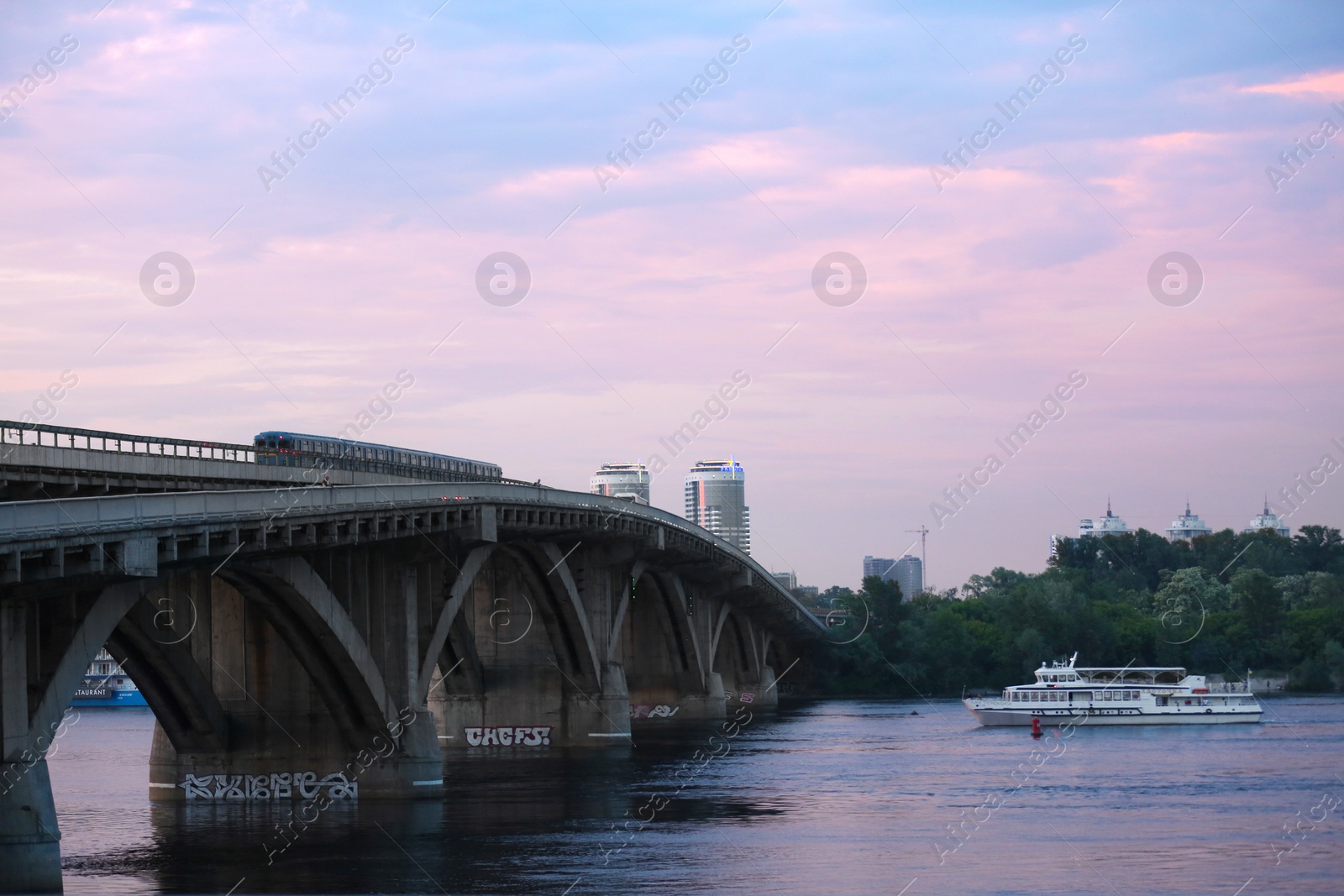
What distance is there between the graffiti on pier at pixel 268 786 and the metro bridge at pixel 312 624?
0.07m

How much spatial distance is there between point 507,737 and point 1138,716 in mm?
40750

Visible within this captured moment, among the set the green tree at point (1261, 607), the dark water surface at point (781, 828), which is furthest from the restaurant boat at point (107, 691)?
the green tree at point (1261, 607)

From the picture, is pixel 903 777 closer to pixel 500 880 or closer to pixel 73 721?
pixel 500 880

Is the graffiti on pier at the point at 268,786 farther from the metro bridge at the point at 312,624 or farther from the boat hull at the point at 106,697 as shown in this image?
the boat hull at the point at 106,697

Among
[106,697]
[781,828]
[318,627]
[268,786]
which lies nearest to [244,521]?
[318,627]

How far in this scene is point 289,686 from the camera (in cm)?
5853

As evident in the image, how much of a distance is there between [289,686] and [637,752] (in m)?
34.3

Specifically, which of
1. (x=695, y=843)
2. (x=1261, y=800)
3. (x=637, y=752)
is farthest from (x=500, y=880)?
(x=637, y=752)

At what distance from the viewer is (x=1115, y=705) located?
108000 mm

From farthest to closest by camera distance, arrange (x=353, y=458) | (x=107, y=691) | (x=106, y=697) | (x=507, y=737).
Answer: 1. (x=107, y=691)
2. (x=106, y=697)
3. (x=507, y=737)
4. (x=353, y=458)

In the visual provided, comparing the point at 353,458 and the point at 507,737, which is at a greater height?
the point at 353,458

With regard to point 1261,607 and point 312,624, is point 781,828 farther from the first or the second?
point 1261,607

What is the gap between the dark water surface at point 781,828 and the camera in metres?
42.6

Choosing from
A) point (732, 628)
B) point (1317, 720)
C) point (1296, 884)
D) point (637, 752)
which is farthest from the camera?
point (732, 628)
